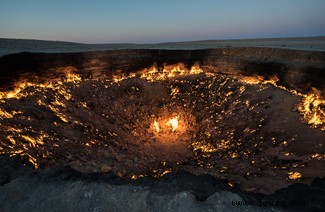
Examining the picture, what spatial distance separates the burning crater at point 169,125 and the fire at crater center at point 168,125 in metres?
0.03

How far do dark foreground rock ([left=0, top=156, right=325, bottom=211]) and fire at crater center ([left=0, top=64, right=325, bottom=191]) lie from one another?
3.01ft

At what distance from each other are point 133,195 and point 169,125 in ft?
23.3

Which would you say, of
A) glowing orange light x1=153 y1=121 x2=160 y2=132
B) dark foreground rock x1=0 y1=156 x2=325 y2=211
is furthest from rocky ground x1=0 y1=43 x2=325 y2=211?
glowing orange light x1=153 y1=121 x2=160 y2=132

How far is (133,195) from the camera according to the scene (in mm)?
3428

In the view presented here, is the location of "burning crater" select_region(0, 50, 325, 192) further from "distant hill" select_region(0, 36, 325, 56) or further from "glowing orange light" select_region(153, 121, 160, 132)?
"distant hill" select_region(0, 36, 325, 56)

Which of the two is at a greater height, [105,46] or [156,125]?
[105,46]

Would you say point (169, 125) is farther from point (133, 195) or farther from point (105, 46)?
point (105, 46)

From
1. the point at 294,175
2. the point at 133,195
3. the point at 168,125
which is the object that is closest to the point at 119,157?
the point at 133,195

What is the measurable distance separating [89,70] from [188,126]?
6366 mm

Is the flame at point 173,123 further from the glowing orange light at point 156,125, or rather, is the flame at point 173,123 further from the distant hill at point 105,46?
the distant hill at point 105,46

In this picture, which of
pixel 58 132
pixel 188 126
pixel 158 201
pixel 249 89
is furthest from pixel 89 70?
pixel 158 201

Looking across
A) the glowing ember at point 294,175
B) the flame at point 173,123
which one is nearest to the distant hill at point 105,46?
the flame at point 173,123

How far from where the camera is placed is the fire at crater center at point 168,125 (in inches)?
217

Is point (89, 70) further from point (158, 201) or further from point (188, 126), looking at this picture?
point (158, 201)
